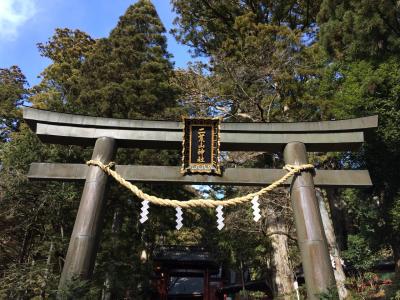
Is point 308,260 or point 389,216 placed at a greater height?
point 389,216

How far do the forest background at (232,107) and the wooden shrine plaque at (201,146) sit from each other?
4673 millimetres

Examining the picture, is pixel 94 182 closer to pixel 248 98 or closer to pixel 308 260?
pixel 308 260

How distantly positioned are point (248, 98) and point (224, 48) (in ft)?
8.70

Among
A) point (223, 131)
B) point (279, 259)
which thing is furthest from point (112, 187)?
point (223, 131)

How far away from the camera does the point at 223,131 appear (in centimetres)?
641

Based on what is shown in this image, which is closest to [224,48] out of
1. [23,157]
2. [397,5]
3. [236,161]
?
[236,161]

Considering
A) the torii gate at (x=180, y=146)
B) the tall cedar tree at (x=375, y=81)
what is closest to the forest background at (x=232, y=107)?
the tall cedar tree at (x=375, y=81)

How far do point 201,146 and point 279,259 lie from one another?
759cm

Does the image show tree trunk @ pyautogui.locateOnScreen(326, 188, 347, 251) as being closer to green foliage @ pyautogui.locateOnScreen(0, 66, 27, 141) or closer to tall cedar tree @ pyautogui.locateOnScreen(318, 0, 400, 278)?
tall cedar tree @ pyautogui.locateOnScreen(318, 0, 400, 278)

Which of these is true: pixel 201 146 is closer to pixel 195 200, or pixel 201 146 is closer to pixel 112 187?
pixel 195 200

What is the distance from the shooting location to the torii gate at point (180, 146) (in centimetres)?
574

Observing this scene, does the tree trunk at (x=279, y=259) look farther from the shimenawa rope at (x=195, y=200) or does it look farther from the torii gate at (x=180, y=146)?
the shimenawa rope at (x=195, y=200)

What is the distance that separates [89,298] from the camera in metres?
4.88

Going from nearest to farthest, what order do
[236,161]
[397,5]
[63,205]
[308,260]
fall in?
[308,260] < [397,5] < [63,205] < [236,161]
